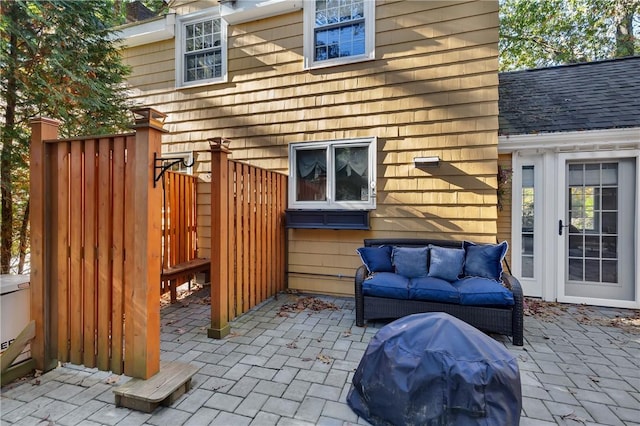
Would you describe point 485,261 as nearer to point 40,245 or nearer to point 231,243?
point 231,243

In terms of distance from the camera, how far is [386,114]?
174 inches

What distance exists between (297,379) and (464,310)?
190 cm

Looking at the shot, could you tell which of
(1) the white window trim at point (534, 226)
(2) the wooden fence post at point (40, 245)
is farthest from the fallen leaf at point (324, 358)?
(1) the white window trim at point (534, 226)

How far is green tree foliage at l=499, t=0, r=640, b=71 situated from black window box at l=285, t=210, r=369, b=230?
34.0ft

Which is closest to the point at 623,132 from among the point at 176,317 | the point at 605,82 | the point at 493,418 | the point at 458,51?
the point at 605,82

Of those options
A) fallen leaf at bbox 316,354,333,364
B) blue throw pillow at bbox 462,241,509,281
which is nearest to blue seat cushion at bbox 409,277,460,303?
blue throw pillow at bbox 462,241,509,281

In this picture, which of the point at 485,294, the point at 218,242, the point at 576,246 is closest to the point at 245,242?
the point at 218,242

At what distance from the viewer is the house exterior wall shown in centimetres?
405

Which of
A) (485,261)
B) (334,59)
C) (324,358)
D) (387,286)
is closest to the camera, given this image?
(324,358)

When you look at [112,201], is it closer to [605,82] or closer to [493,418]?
[493,418]

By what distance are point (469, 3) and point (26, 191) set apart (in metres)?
6.56

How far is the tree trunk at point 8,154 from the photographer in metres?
3.66

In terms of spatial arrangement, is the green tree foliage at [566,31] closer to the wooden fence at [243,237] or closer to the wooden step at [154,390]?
the wooden fence at [243,237]

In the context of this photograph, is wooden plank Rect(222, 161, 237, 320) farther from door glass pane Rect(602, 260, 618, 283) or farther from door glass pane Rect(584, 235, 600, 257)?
door glass pane Rect(602, 260, 618, 283)
